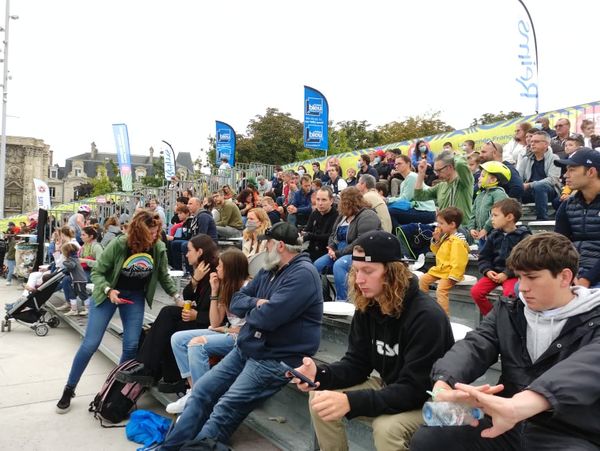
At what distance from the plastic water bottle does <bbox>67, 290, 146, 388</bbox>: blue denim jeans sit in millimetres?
3999

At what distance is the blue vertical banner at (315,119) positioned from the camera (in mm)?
19078

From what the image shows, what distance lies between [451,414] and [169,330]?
3479 millimetres

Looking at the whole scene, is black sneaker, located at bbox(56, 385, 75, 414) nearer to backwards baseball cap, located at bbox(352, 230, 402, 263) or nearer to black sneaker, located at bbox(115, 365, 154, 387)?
black sneaker, located at bbox(115, 365, 154, 387)

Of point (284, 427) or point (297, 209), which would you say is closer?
point (284, 427)

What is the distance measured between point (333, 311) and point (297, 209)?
604 cm

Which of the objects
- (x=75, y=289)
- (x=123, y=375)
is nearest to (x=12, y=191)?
(x=75, y=289)

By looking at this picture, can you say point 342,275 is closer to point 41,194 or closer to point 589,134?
point 589,134

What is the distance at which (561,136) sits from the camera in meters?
8.72

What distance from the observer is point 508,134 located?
37.6ft

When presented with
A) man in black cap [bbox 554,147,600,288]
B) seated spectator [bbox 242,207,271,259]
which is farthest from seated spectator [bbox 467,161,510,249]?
seated spectator [bbox 242,207,271,259]

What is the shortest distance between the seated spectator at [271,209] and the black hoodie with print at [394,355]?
7093 mm

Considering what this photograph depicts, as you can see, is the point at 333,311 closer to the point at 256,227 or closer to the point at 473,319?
the point at 473,319

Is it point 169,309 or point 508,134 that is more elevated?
point 508,134

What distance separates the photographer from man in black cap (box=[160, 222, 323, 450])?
12.1 feet
